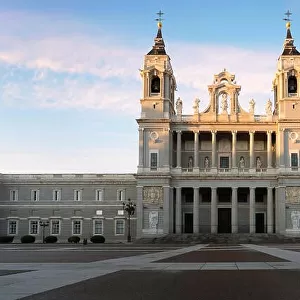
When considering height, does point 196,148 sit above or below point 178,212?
above

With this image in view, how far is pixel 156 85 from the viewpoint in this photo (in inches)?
3593

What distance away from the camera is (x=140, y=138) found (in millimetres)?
88750

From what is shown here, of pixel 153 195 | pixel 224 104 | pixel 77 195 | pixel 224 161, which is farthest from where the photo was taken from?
pixel 77 195

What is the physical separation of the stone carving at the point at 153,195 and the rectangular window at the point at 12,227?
75.1ft

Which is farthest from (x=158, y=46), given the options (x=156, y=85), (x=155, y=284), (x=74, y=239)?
(x=155, y=284)

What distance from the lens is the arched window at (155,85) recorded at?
90.9m

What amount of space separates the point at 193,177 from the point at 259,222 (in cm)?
1228

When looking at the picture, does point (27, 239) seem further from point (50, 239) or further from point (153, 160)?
point (153, 160)

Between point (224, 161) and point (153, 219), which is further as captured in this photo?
point (224, 161)

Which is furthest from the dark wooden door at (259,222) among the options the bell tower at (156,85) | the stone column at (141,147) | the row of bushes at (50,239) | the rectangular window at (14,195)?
the rectangular window at (14,195)

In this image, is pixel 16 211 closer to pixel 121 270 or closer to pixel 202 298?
pixel 121 270

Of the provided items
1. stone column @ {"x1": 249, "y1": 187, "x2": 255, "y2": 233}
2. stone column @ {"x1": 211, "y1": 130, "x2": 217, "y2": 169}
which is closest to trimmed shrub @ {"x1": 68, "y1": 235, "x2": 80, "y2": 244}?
stone column @ {"x1": 211, "y1": 130, "x2": 217, "y2": 169}

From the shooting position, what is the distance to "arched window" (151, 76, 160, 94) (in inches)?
3580

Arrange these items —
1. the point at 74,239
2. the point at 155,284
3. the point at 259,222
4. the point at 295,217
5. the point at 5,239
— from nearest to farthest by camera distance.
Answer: the point at 155,284 → the point at 295,217 → the point at 74,239 → the point at 5,239 → the point at 259,222
